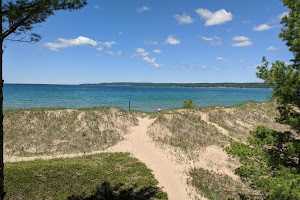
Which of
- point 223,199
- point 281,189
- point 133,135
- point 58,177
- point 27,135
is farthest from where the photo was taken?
point 133,135

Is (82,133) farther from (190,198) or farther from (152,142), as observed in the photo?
(190,198)

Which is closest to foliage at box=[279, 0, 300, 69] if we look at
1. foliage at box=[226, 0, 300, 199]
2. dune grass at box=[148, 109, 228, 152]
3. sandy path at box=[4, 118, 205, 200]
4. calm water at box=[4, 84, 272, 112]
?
foliage at box=[226, 0, 300, 199]

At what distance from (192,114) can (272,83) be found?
18.4 metres

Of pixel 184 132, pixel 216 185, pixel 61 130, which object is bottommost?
pixel 216 185

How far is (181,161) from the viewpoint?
1491cm

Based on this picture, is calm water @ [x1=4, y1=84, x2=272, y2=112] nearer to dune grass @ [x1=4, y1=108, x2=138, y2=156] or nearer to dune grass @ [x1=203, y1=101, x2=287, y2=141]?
dune grass @ [x1=203, y1=101, x2=287, y2=141]

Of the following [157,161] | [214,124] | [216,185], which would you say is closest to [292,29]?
[216,185]

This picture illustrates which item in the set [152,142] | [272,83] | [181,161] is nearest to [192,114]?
[152,142]

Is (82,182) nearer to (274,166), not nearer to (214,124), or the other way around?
(274,166)

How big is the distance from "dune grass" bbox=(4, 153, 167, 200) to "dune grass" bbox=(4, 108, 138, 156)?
15.3 ft

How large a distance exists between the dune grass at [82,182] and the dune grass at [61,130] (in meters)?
4.67

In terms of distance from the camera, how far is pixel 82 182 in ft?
36.6

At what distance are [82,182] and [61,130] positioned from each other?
10.4m

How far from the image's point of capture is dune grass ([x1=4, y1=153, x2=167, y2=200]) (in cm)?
988
